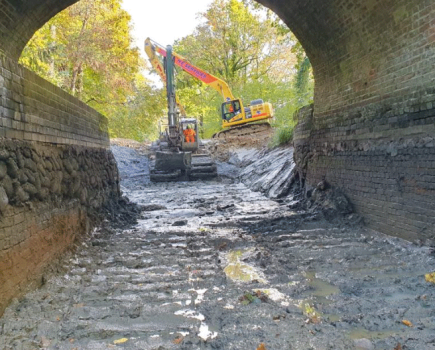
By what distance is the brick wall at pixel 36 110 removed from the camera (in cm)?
354

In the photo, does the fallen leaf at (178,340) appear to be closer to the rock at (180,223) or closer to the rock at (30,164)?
the rock at (30,164)

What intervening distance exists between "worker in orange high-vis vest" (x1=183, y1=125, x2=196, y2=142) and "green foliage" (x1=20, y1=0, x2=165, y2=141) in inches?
174

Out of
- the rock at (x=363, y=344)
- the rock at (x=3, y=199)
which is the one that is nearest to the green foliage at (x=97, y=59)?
the rock at (x=3, y=199)

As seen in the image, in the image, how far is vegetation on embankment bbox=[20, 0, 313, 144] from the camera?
1562cm

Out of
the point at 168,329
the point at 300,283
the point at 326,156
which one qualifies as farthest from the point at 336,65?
the point at 168,329

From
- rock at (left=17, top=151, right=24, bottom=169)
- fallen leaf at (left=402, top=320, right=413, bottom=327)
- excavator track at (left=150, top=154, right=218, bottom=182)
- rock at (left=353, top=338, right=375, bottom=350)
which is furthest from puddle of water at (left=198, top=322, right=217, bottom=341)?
excavator track at (left=150, top=154, right=218, bottom=182)

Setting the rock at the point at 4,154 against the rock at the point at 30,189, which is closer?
the rock at the point at 4,154

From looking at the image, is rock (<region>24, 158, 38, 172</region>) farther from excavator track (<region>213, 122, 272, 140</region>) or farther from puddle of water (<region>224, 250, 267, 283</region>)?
excavator track (<region>213, 122, 272, 140</region>)

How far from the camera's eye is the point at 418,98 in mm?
4812

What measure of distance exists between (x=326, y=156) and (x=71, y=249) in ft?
17.3

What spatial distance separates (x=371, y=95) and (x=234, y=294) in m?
4.17

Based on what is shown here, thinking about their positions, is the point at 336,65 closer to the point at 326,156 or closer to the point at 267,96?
the point at 326,156

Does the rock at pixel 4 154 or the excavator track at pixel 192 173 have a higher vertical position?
the rock at pixel 4 154

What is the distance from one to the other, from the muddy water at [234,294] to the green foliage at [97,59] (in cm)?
1092
